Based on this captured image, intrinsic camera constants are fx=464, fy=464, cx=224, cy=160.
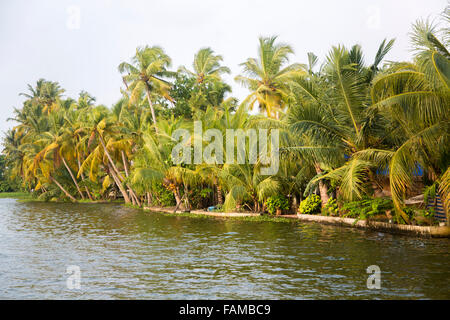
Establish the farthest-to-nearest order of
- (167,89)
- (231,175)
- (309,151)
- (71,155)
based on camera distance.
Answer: (71,155) → (167,89) → (231,175) → (309,151)

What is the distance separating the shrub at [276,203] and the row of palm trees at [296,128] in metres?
0.42

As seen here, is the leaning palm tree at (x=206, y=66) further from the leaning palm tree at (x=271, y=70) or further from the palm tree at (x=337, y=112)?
the palm tree at (x=337, y=112)

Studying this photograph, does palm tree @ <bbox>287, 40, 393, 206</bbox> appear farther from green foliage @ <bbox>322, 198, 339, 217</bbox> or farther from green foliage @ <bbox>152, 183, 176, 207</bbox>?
green foliage @ <bbox>152, 183, 176, 207</bbox>

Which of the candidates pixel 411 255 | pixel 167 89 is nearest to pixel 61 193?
pixel 167 89

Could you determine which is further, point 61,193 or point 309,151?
point 61,193

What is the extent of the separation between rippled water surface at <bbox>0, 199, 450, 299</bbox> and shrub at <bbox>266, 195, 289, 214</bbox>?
3280 mm

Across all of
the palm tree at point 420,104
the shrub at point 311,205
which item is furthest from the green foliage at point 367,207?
Answer: the shrub at point 311,205

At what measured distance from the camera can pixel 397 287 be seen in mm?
8227

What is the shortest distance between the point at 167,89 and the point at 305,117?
18.1 meters

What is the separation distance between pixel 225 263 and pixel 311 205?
922cm

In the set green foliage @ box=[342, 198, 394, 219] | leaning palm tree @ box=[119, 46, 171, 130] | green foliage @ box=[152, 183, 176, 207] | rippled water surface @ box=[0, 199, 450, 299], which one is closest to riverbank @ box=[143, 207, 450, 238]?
green foliage @ box=[342, 198, 394, 219]

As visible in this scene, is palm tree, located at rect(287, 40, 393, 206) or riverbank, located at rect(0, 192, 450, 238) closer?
riverbank, located at rect(0, 192, 450, 238)

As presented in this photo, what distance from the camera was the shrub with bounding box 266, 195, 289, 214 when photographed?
20.5m

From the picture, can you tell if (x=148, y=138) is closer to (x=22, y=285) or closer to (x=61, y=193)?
(x=22, y=285)
